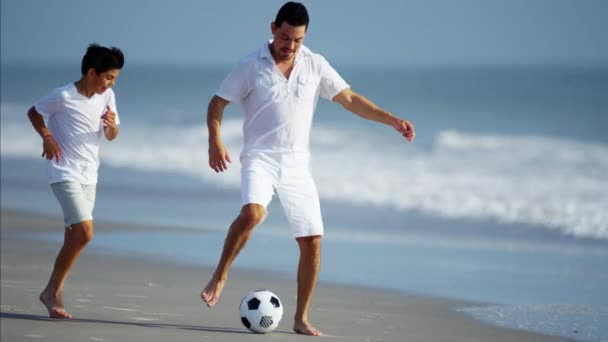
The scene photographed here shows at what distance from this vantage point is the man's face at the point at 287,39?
6.43 meters

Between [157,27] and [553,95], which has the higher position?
[157,27]

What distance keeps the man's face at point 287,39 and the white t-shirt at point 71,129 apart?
1.21 metres

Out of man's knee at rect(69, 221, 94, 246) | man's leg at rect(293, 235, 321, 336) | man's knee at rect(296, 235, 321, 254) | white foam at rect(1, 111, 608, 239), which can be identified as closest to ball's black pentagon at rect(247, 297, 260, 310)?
man's leg at rect(293, 235, 321, 336)

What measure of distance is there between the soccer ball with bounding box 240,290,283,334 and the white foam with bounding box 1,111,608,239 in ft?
19.6

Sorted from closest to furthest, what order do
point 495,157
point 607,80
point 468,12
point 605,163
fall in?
point 605,163 < point 495,157 < point 607,80 < point 468,12

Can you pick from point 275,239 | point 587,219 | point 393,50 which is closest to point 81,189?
point 275,239

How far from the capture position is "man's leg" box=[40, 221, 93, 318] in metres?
6.86

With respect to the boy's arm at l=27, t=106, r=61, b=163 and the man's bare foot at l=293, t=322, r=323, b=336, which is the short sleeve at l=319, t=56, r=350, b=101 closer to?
the man's bare foot at l=293, t=322, r=323, b=336

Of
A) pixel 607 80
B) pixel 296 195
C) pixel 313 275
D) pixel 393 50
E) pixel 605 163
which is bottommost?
pixel 313 275

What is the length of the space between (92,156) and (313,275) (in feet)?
4.99

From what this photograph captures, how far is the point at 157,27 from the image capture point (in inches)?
2931

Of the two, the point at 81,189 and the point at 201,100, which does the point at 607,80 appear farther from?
the point at 81,189

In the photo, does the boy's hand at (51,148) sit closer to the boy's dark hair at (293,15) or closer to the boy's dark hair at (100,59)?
the boy's dark hair at (100,59)

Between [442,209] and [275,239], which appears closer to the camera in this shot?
Result: [275,239]
